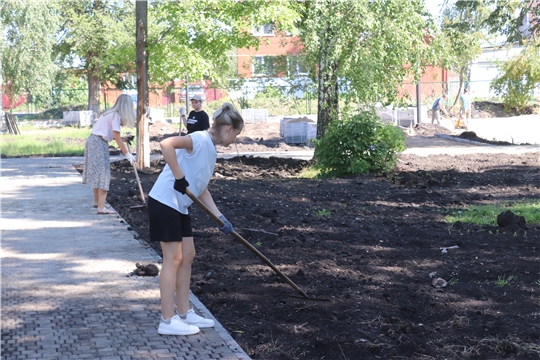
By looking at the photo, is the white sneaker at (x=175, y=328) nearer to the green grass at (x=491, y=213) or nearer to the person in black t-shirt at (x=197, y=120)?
the green grass at (x=491, y=213)

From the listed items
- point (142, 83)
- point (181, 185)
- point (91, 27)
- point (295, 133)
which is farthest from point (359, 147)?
point (91, 27)

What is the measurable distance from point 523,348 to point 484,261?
7.43 ft

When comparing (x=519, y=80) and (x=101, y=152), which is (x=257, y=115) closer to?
(x=519, y=80)

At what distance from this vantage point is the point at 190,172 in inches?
189

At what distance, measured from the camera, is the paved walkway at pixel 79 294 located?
4.59 metres

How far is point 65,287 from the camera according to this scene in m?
6.17

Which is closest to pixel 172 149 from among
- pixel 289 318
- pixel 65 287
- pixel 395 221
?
pixel 289 318

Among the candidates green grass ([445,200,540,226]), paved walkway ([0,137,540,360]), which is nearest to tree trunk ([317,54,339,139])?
green grass ([445,200,540,226])

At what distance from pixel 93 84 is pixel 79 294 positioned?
3799cm

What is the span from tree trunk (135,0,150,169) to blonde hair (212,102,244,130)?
10830 millimetres

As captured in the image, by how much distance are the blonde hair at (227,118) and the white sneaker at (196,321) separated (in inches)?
52.0

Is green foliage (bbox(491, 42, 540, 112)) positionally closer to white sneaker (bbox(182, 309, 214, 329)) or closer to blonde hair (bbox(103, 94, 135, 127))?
blonde hair (bbox(103, 94, 135, 127))

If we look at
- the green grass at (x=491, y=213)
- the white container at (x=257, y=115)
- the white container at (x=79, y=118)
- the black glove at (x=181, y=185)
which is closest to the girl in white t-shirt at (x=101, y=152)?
the green grass at (x=491, y=213)

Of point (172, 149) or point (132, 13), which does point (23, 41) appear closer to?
point (132, 13)
